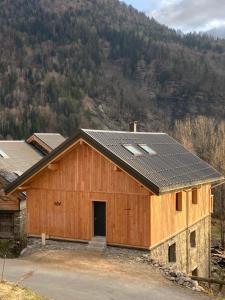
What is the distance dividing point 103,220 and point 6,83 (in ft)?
530

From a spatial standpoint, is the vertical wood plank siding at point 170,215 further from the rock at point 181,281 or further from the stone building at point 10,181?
the stone building at point 10,181

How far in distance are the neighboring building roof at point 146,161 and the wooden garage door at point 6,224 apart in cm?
645

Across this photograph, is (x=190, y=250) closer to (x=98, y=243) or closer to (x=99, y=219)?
(x=99, y=219)

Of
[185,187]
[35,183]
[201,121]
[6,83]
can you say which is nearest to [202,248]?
[185,187]

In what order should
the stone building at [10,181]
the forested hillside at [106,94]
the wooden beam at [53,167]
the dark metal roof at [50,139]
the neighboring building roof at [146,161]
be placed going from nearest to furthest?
the neighboring building roof at [146,161] < the wooden beam at [53,167] < the stone building at [10,181] < the dark metal roof at [50,139] < the forested hillside at [106,94]

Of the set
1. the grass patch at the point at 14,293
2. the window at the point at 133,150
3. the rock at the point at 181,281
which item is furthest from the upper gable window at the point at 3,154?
the grass patch at the point at 14,293

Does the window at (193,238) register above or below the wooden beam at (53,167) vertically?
below

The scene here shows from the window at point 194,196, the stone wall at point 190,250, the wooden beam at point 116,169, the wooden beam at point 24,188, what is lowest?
the stone wall at point 190,250

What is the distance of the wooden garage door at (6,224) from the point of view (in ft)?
95.1

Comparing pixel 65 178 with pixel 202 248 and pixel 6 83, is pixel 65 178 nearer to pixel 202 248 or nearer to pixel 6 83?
pixel 202 248

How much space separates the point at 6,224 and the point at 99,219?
867 cm

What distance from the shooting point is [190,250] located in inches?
1054

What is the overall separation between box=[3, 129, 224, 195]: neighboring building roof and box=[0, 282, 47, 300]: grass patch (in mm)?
7520

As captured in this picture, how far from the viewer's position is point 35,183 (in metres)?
23.8
